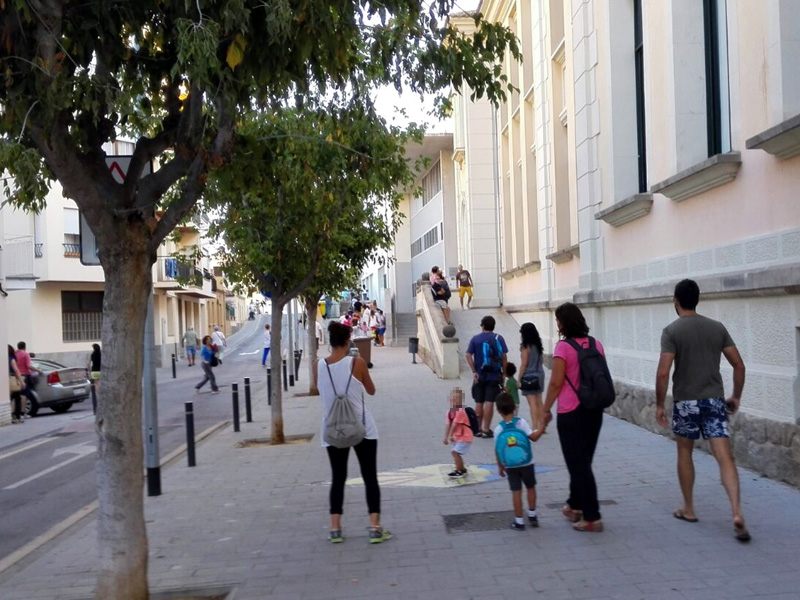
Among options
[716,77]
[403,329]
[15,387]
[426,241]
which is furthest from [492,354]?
[426,241]

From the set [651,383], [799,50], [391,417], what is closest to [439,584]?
[799,50]

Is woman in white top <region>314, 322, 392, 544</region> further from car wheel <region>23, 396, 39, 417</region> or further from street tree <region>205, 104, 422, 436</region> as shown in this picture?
car wheel <region>23, 396, 39, 417</region>

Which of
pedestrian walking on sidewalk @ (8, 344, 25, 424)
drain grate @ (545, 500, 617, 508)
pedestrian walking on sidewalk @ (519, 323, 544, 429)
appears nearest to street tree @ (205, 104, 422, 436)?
pedestrian walking on sidewalk @ (519, 323, 544, 429)

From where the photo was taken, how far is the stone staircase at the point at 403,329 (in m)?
39.9

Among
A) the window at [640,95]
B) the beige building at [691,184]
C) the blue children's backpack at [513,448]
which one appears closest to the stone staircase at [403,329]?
the beige building at [691,184]

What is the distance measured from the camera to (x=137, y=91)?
24.4 feet

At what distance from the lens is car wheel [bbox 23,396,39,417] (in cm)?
2183

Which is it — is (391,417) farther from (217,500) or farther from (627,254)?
(217,500)

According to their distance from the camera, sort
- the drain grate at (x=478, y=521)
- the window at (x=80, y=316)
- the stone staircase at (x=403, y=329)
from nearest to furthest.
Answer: the drain grate at (x=478, y=521), the window at (x=80, y=316), the stone staircase at (x=403, y=329)

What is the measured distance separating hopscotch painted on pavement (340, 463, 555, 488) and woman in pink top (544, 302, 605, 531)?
2.53m

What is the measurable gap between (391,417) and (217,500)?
6.84 meters

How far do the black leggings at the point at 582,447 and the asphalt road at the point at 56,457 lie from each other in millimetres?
5039

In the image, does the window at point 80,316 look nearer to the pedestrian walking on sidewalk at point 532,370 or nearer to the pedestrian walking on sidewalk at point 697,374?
the pedestrian walking on sidewalk at point 532,370

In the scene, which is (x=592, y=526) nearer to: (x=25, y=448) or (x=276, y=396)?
(x=276, y=396)
